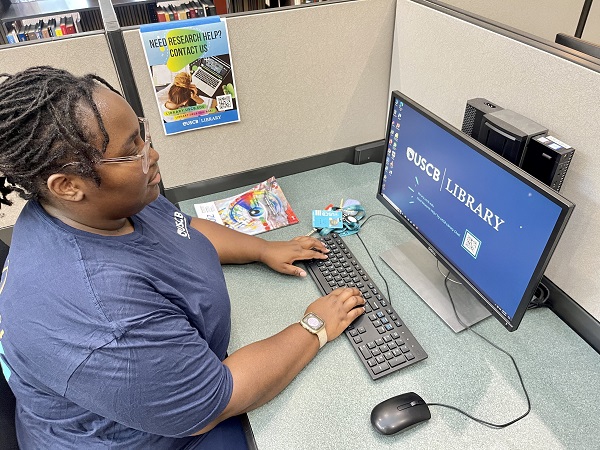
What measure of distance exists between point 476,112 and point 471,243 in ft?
0.93

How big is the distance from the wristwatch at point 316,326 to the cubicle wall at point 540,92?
524 mm

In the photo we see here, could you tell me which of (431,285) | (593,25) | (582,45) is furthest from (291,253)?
(593,25)

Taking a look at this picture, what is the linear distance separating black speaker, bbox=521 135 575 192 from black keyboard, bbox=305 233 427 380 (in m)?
0.40

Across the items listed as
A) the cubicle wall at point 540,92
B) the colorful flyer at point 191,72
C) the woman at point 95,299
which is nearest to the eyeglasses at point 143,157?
the woman at point 95,299

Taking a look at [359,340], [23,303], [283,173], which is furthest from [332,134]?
[23,303]

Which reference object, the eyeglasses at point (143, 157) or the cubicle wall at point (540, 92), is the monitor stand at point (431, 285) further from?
the eyeglasses at point (143, 157)

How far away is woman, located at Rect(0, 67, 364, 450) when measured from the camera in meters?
0.58

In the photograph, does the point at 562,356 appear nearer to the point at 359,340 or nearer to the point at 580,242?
the point at 580,242

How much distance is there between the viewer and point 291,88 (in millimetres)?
1253

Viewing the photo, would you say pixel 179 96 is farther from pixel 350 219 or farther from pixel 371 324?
pixel 371 324

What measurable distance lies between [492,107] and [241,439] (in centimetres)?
86

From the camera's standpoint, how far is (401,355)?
85 centimetres

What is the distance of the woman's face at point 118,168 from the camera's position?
613 millimetres

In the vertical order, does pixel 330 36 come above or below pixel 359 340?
above
